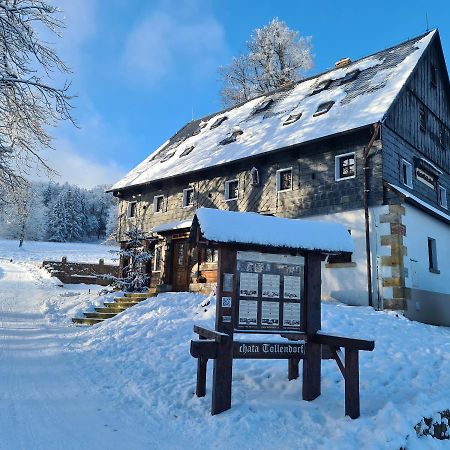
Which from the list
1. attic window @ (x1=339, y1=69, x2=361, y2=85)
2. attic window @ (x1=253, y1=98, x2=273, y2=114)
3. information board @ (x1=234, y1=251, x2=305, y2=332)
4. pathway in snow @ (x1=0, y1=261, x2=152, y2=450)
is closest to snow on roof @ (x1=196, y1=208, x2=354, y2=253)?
information board @ (x1=234, y1=251, x2=305, y2=332)

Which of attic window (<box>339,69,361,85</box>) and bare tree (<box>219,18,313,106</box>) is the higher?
bare tree (<box>219,18,313,106</box>)

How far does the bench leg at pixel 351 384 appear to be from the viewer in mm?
5816

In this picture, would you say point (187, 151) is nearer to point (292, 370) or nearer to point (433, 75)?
point (433, 75)

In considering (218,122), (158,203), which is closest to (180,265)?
(158,203)

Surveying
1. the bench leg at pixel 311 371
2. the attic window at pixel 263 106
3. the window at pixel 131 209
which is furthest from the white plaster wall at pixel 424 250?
the window at pixel 131 209

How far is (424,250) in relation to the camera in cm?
1602

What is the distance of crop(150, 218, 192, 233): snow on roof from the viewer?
1947 centimetres

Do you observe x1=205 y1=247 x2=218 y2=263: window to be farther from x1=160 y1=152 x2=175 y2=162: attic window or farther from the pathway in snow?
the pathway in snow

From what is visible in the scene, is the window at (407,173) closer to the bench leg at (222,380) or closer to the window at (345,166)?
the window at (345,166)

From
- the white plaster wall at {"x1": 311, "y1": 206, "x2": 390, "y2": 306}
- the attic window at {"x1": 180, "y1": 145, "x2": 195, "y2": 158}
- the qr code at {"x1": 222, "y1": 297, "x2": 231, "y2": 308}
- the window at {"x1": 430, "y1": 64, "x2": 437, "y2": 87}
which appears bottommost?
the qr code at {"x1": 222, "y1": 297, "x2": 231, "y2": 308}

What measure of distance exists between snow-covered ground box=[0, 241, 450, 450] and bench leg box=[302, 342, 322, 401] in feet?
0.51

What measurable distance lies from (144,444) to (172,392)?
1.88 metres

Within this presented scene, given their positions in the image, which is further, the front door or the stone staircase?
the front door

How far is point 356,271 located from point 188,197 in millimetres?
9447
